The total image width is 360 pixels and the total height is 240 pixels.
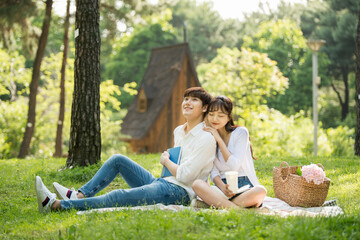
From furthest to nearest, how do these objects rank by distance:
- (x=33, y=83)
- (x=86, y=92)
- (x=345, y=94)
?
1. (x=345, y=94)
2. (x=33, y=83)
3. (x=86, y=92)

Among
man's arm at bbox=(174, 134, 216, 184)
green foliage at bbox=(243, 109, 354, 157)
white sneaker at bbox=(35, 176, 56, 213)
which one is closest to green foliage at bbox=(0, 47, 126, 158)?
green foliage at bbox=(243, 109, 354, 157)

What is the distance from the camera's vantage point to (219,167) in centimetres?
505

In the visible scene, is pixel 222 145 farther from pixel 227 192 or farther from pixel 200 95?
pixel 200 95

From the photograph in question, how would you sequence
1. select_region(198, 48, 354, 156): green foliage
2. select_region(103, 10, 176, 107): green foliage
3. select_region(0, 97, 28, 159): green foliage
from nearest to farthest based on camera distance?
select_region(0, 97, 28, 159): green foliage
select_region(198, 48, 354, 156): green foliage
select_region(103, 10, 176, 107): green foliage

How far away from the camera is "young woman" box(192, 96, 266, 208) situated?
4.70 metres

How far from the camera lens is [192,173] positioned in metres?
4.80

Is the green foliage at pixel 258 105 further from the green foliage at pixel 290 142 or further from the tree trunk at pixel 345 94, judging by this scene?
the tree trunk at pixel 345 94

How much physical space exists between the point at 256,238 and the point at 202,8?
Result: 4527 centimetres

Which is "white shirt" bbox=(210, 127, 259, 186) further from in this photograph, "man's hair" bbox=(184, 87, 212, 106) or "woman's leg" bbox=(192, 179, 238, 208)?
"man's hair" bbox=(184, 87, 212, 106)

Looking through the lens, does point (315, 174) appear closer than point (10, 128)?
Yes

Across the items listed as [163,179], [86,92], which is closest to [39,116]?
[86,92]

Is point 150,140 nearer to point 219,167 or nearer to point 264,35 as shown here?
point 219,167

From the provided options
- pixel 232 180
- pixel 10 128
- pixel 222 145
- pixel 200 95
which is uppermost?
pixel 200 95

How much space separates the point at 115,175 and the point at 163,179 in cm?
59
